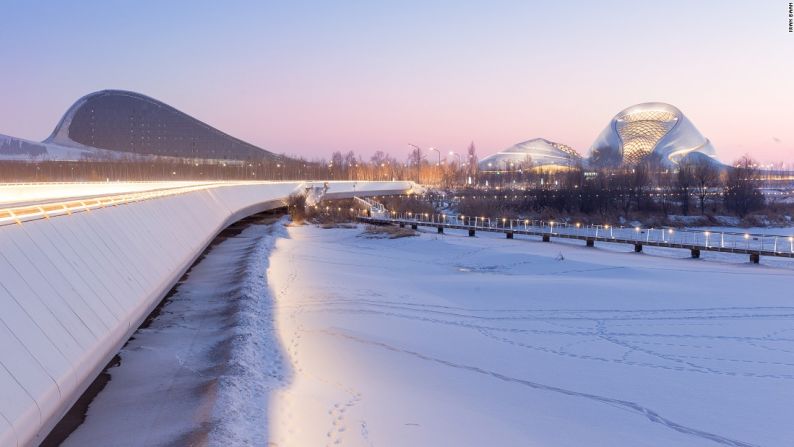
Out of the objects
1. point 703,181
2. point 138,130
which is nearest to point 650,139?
point 703,181

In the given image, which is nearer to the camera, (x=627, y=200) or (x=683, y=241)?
(x=683, y=241)

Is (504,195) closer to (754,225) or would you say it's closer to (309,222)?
(754,225)

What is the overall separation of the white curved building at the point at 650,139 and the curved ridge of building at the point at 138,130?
3413 inches

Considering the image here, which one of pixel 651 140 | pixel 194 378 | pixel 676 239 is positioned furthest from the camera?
pixel 651 140

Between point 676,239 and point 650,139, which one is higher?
point 650,139

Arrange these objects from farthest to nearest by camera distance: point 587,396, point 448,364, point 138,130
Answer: point 138,130 → point 448,364 → point 587,396

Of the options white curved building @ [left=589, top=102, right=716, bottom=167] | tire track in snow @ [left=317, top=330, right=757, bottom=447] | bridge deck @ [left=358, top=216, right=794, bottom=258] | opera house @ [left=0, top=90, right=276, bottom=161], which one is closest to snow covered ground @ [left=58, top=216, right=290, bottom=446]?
tire track in snow @ [left=317, top=330, right=757, bottom=447]

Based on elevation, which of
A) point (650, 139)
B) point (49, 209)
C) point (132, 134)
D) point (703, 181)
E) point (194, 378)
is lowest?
point (194, 378)

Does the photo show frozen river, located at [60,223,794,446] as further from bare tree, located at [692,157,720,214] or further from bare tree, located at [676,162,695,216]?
bare tree, located at [692,157,720,214]

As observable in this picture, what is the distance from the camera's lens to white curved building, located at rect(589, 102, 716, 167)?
174875 millimetres

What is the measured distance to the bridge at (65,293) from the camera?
733cm

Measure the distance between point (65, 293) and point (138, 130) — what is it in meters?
174

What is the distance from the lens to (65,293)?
9578 millimetres

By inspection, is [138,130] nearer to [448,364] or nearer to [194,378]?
[448,364]
